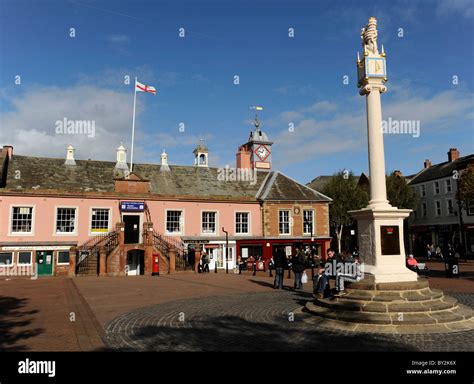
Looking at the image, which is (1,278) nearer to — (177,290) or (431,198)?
(177,290)

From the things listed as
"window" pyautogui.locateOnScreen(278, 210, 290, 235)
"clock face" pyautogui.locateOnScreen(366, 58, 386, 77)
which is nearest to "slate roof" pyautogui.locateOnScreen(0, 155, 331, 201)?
"window" pyautogui.locateOnScreen(278, 210, 290, 235)

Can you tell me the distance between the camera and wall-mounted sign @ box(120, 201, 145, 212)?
28.6m

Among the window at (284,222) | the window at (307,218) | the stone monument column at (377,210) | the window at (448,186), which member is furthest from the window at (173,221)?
the window at (448,186)

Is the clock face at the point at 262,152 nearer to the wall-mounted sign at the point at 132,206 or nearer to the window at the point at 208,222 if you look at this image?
the window at the point at 208,222

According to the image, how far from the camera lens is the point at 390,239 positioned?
1004cm

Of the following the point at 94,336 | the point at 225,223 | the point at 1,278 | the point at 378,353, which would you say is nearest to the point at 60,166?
the point at 1,278

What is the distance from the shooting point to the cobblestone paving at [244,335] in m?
7.30

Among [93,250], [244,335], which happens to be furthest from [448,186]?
[244,335]

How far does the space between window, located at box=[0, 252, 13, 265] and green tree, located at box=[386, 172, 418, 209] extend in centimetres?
3771

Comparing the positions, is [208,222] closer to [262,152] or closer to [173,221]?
[173,221]

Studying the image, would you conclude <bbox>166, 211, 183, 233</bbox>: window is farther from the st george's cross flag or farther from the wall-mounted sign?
the st george's cross flag

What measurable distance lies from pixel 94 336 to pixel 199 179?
2653cm

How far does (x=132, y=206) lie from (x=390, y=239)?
22.4m

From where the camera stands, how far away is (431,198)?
46.8m
